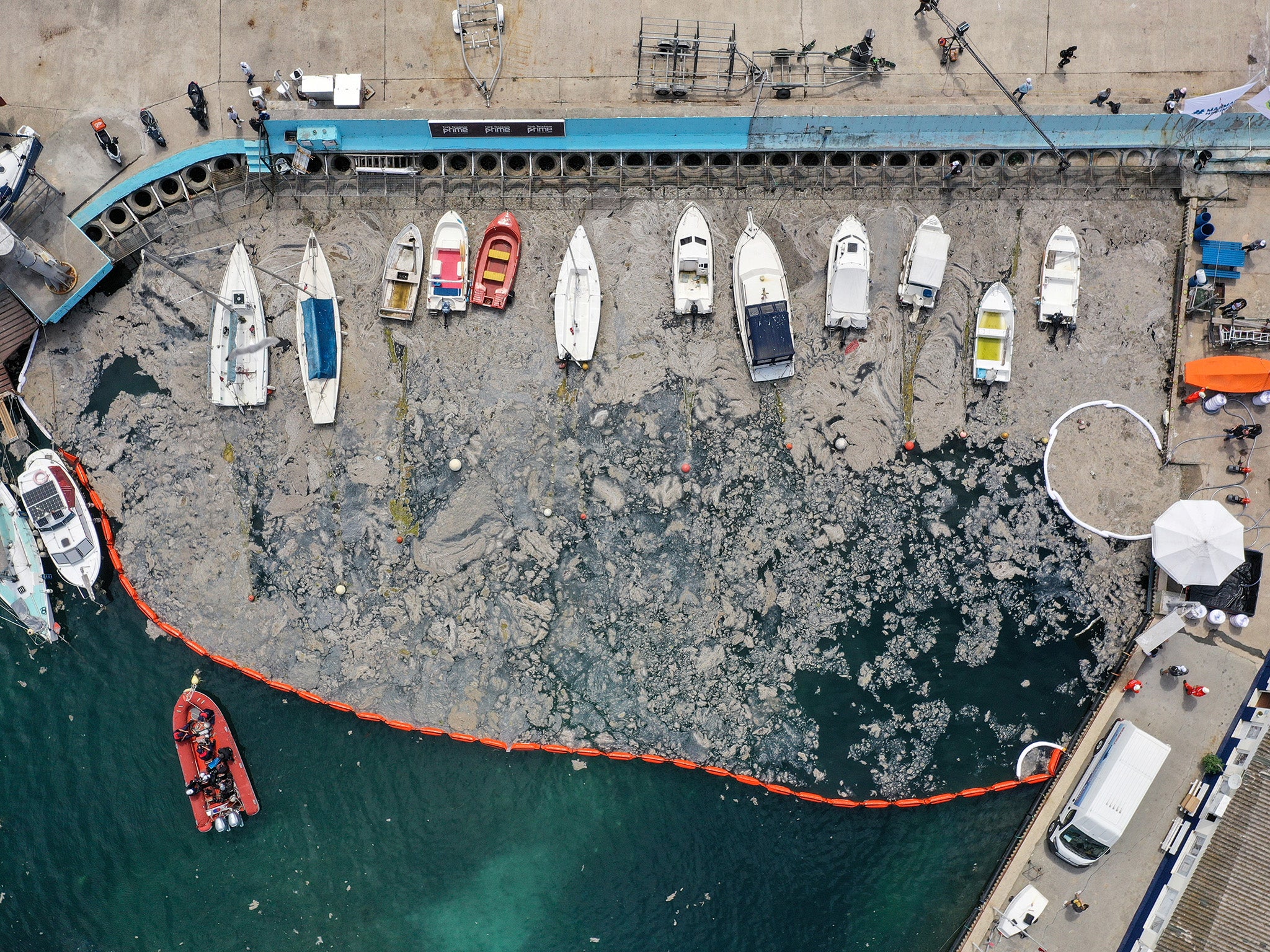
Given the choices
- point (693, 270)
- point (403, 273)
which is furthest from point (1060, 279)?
point (403, 273)

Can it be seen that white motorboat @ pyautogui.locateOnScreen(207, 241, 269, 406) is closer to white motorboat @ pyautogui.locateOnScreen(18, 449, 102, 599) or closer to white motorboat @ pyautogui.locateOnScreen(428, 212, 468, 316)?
white motorboat @ pyautogui.locateOnScreen(18, 449, 102, 599)

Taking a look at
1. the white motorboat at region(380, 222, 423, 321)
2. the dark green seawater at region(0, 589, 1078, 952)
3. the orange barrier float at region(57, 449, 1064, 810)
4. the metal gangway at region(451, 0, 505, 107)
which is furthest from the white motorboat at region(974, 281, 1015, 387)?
the white motorboat at region(380, 222, 423, 321)

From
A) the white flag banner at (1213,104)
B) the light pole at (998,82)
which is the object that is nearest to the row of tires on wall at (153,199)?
the light pole at (998,82)

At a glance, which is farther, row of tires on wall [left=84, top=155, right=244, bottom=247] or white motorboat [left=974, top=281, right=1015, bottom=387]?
row of tires on wall [left=84, top=155, right=244, bottom=247]

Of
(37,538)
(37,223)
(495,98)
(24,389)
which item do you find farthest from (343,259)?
(37,538)

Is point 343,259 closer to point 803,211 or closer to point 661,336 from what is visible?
point 661,336
